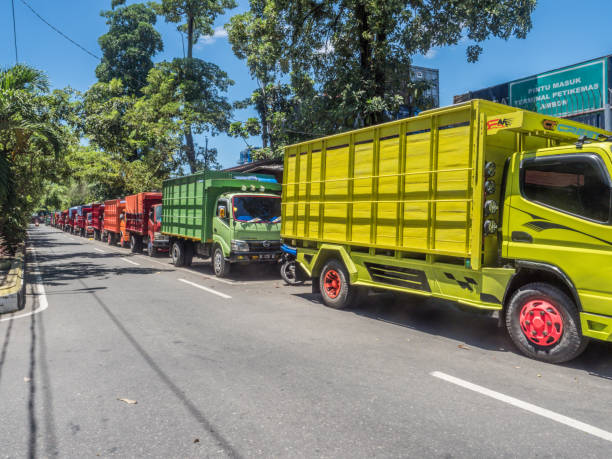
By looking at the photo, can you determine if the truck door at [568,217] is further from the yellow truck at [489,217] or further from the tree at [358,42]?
the tree at [358,42]

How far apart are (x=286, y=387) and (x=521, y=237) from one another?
3341 millimetres

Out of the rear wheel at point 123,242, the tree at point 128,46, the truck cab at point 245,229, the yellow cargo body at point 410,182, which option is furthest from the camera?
the tree at point 128,46

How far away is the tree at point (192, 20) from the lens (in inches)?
1379

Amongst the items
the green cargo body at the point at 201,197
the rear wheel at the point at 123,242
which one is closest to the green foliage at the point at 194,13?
the rear wheel at the point at 123,242

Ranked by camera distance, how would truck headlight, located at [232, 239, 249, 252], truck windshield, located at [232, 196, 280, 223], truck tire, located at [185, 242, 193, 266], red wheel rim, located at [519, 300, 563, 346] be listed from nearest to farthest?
red wheel rim, located at [519, 300, 563, 346] → truck headlight, located at [232, 239, 249, 252] → truck windshield, located at [232, 196, 280, 223] → truck tire, located at [185, 242, 193, 266]

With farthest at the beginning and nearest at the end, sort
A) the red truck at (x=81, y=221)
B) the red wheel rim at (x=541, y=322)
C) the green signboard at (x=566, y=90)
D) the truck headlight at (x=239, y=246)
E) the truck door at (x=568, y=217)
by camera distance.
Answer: the red truck at (x=81, y=221), the truck headlight at (x=239, y=246), the green signboard at (x=566, y=90), the red wheel rim at (x=541, y=322), the truck door at (x=568, y=217)

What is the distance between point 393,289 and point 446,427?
380cm

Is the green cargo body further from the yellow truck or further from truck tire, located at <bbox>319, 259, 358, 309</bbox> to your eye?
the yellow truck

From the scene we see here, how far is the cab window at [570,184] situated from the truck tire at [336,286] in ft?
11.9

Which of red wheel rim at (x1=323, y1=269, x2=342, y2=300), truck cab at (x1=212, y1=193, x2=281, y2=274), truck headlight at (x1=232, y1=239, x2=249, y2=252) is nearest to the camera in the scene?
red wheel rim at (x1=323, y1=269, x2=342, y2=300)

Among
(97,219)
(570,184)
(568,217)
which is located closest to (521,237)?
(568,217)

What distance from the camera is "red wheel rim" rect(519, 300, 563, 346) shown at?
5430 millimetres

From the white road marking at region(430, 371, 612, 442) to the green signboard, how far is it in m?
8.96

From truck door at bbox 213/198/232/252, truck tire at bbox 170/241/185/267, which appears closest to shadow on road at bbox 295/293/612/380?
truck door at bbox 213/198/232/252
